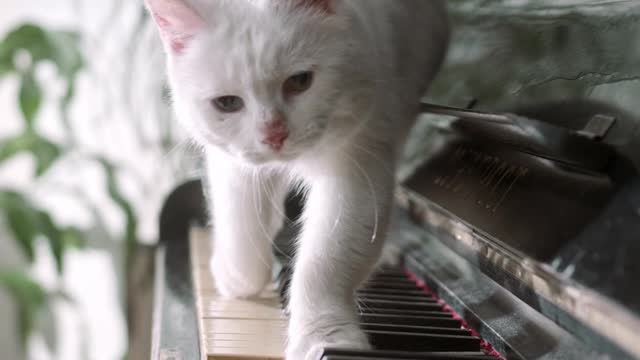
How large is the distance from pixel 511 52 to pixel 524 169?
0.24 meters

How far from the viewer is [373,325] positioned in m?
1.03

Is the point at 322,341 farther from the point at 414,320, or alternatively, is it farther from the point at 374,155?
the point at 374,155

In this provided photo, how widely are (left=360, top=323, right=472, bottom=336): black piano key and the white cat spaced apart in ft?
0.09

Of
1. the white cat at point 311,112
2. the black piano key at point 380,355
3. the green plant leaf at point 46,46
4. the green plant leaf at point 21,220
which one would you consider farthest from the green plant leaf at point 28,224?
the black piano key at point 380,355

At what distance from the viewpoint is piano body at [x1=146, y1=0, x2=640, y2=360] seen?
81cm

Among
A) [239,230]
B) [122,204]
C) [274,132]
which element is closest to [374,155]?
[274,132]

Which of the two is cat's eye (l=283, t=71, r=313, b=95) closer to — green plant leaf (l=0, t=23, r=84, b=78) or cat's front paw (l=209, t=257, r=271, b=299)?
cat's front paw (l=209, t=257, r=271, b=299)

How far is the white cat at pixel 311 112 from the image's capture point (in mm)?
985

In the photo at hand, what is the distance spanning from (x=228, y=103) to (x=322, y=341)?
12.2 inches

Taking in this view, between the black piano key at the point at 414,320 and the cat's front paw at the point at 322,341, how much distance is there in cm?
9

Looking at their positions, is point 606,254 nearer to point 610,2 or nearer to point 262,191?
point 610,2

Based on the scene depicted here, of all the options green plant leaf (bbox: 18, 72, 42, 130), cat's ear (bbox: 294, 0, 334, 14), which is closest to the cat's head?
cat's ear (bbox: 294, 0, 334, 14)

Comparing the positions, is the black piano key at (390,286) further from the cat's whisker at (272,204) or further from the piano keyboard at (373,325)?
the cat's whisker at (272,204)

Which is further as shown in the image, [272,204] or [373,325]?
[272,204]
